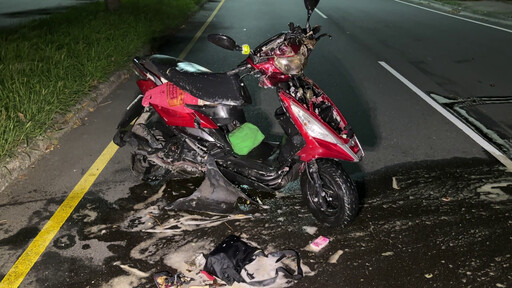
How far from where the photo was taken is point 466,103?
7742 millimetres

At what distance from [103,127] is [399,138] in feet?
12.7

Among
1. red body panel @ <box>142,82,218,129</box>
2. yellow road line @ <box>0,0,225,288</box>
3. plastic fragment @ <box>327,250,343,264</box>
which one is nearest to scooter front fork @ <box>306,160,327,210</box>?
plastic fragment @ <box>327,250,343,264</box>

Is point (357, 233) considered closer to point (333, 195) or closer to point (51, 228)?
point (333, 195)

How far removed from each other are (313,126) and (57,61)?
5867mm

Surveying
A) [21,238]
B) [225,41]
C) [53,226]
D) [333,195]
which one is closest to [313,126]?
[333,195]

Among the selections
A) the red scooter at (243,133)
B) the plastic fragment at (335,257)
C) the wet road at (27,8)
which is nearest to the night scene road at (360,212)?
the plastic fragment at (335,257)

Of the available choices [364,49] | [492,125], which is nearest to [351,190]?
[492,125]

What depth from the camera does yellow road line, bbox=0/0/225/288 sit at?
12.1 ft

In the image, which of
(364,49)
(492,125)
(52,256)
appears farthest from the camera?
(364,49)

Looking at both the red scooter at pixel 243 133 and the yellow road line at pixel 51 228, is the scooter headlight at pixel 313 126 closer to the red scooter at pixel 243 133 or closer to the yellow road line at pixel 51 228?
the red scooter at pixel 243 133

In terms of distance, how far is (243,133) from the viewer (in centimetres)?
437

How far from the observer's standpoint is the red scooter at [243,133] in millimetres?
3936

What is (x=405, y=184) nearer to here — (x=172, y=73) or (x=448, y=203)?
(x=448, y=203)

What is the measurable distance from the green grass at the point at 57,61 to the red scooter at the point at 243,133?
182cm
